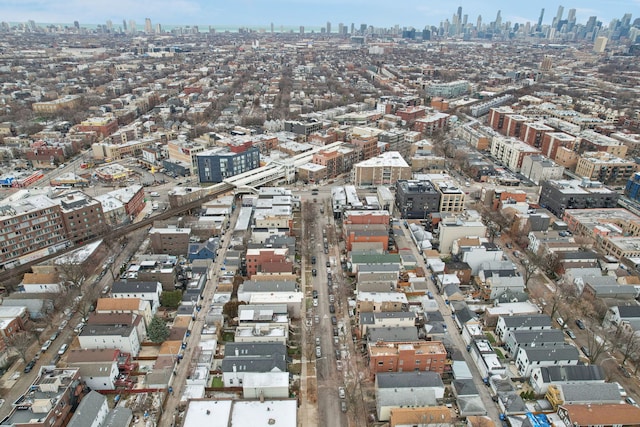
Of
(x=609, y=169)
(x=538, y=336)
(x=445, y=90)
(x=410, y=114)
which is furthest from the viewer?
(x=445, y=90)

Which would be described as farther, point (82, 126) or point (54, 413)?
point (82, 126)

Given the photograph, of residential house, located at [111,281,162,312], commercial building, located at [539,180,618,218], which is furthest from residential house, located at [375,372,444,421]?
commercial building, located at [539,180,618,218]

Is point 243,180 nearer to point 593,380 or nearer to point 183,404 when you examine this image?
point 183,404

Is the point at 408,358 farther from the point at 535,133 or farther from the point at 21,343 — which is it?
the point at 535,133

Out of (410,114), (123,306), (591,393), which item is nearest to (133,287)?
(123,306)

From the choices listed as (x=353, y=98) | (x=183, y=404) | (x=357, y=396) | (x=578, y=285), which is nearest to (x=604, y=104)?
(x=353, y=98)

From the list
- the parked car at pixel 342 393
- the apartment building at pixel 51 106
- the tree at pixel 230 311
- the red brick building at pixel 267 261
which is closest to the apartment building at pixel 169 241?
the red brick building at pixel 267 261

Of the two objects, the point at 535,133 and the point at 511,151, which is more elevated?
the point at 535,133
